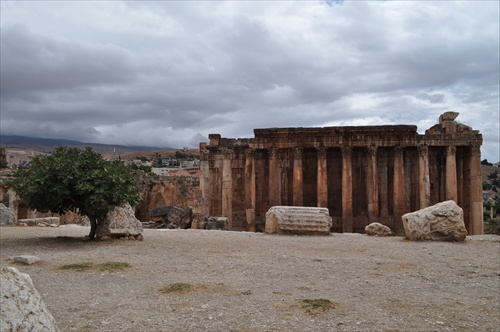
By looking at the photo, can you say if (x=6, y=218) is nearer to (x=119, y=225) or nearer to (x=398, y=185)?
(x=119, y=225)

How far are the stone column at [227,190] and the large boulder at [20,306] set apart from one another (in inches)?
879

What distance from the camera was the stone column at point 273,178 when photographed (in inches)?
1003

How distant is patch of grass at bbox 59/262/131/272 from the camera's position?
9.72 metres

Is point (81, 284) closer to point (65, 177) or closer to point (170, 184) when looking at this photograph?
point (65, 177)

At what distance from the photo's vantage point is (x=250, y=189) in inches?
1001

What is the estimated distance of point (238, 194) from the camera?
26.8 meters

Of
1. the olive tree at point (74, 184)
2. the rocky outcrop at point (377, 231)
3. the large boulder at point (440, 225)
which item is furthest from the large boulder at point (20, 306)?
the rocky outcrop at point (377, 231)

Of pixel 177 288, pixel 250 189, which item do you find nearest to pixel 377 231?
pixel 250 189

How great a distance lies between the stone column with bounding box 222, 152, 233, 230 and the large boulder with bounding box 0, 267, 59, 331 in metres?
22.3

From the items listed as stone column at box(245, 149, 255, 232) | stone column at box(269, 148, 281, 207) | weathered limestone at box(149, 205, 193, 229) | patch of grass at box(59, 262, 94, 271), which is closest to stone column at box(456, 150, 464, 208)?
stone column at box(269, 148, 281, 207)

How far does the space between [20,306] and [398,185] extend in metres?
23.7

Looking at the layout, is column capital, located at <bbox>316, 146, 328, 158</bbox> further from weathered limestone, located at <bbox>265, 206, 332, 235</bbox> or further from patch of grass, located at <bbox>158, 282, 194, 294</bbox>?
patch of grass, located at <bbox>158, 282, 194, 294</bbox>

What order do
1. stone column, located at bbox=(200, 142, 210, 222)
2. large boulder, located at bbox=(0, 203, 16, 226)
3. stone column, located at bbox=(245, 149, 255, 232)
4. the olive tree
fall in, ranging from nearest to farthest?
the olive tree < large boulder, located at bbox=(0, 203, 16, 226) < stone column, located at bbox=(245, 149, 255, 232) < stone column, located at bbox=(200, 142, 210, 222)

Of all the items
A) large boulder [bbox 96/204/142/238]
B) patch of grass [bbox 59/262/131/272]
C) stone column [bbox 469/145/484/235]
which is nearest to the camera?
patch of grass [bbox 59/262/131/272]
